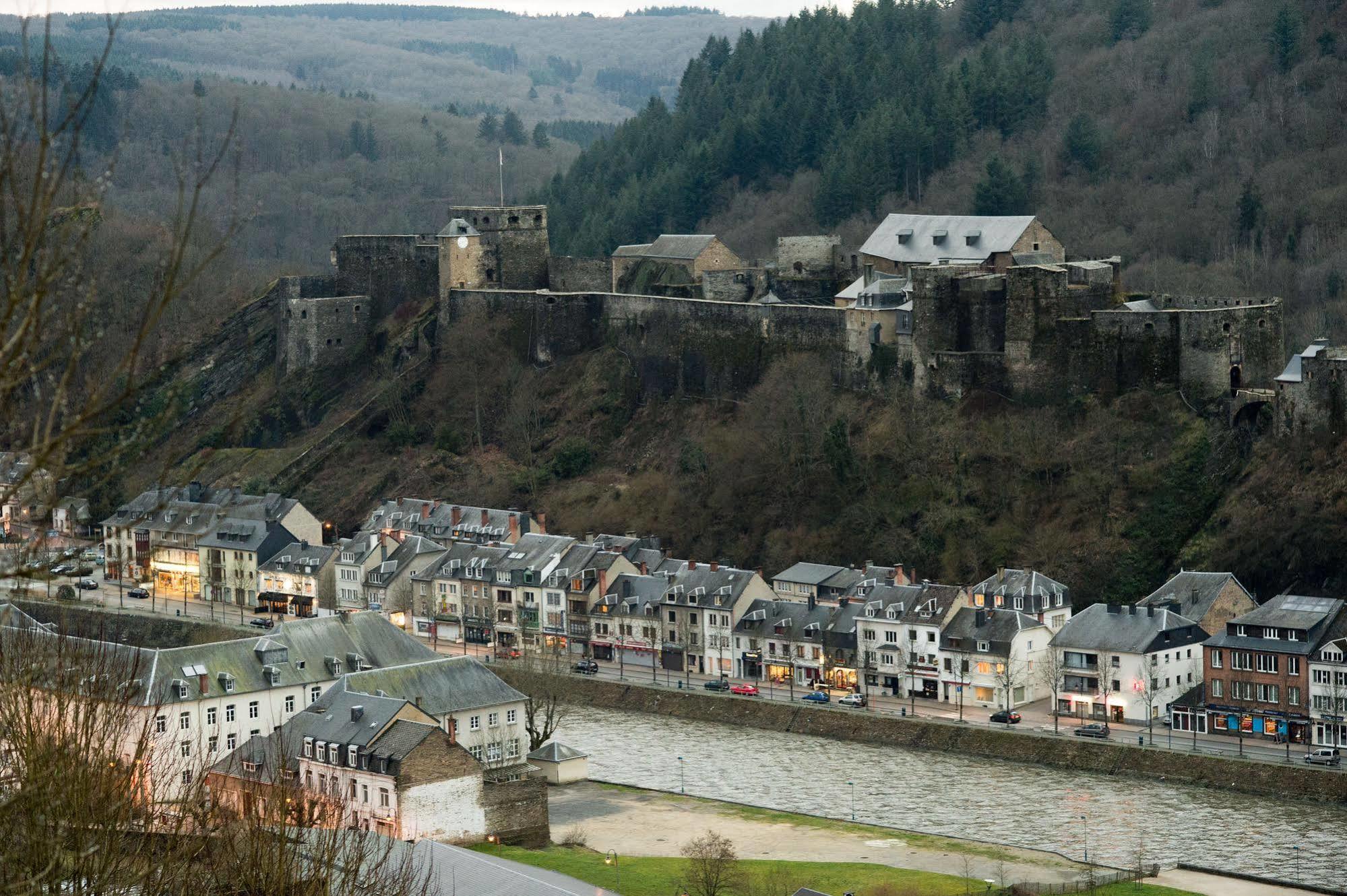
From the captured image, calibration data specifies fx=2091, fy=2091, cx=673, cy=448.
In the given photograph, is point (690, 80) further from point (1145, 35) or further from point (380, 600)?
point (380, 600)

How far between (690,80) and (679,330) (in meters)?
49.8

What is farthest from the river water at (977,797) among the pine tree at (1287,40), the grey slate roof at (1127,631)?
the pine tree at (1287,40)

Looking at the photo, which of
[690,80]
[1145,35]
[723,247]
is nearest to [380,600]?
[723,247]

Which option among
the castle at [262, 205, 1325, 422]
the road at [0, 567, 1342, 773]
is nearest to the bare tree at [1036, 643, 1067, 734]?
the road at [0, 567, 1342, 773]

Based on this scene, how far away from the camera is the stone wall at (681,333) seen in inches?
2534

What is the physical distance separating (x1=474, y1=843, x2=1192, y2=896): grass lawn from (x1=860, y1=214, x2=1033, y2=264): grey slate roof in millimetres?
30101

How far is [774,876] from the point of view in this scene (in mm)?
38438

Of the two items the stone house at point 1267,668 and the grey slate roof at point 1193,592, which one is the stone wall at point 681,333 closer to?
the grey slate roof at point 1193,592

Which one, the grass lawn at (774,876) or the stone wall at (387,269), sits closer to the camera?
the grass lawn at (774,876)

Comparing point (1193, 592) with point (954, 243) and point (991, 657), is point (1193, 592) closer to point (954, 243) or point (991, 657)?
point (991, 657)

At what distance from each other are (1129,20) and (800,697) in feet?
183

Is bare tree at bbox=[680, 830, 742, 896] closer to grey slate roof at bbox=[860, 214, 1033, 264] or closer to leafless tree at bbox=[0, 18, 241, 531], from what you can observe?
leafless tree at bbox=[0, 18, 241, 531]

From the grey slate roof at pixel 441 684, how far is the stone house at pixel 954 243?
854 inches

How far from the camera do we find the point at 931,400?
2377 inches
